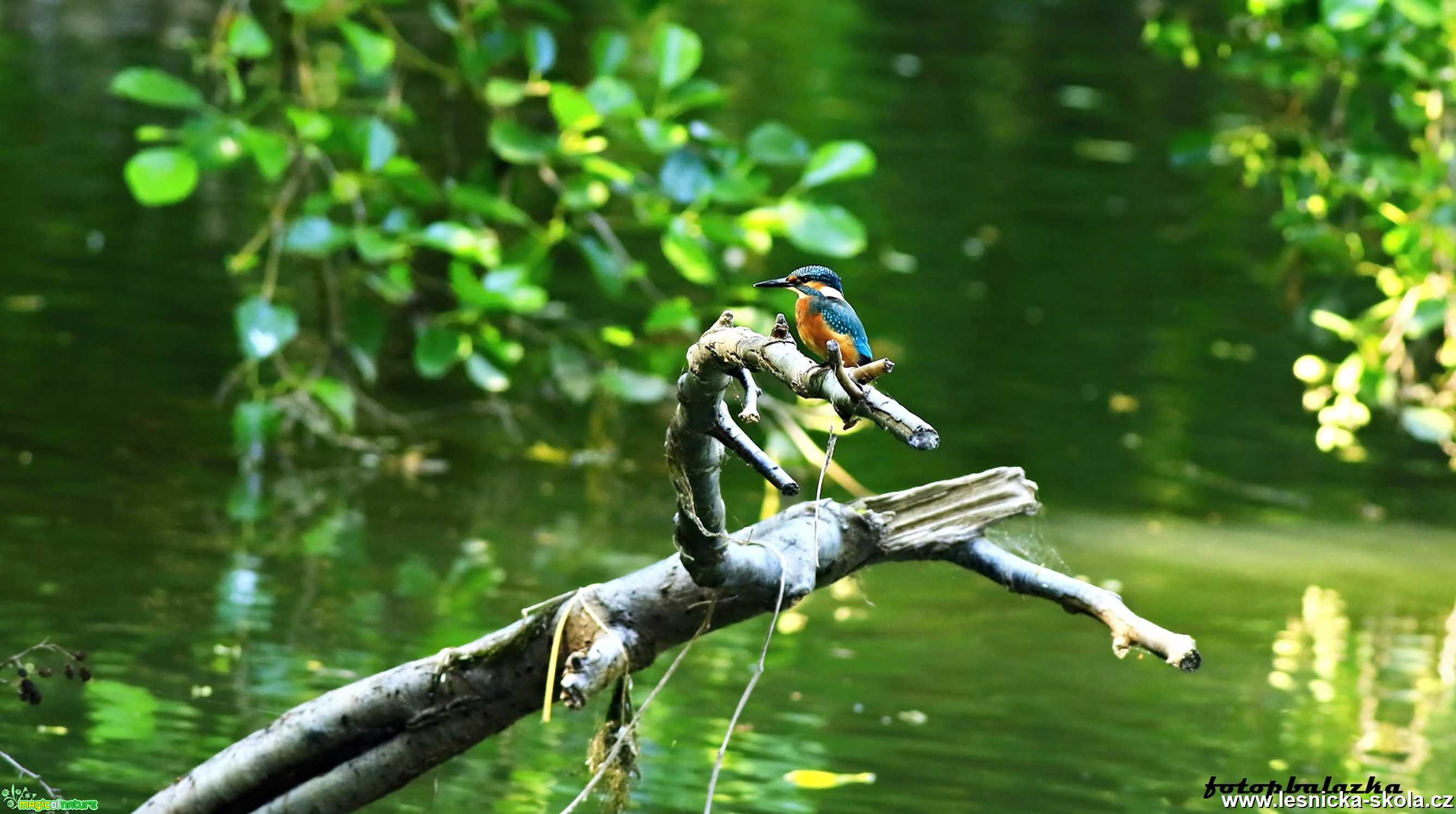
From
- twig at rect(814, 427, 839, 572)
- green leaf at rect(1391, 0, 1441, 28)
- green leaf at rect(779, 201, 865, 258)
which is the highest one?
green leaf at rect(1391, 0, 1441, 28)

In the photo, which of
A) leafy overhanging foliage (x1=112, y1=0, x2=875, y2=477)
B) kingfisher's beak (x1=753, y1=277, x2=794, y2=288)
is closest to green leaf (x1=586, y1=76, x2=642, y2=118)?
leafy overhanging foliage (x1=112, y1=0, x2=875, y2=477)

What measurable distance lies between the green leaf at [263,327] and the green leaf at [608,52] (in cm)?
115

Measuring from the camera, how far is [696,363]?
2482 mm

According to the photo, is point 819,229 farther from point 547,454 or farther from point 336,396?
point 547,454

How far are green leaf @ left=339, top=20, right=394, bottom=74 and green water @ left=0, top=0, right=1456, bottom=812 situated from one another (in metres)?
1.38

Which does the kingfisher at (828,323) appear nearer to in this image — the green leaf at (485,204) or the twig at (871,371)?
the twig at (871,371)

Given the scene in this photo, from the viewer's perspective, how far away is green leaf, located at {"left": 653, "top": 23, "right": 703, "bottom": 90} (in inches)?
187

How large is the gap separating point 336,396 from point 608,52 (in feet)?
4.37

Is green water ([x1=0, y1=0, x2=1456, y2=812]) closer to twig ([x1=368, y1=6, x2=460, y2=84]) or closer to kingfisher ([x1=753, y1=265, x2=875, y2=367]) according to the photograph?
kingfisher ([x1=753, y1=265, x2=875, y2=367])

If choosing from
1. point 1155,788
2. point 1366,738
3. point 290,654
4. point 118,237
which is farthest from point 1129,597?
point 118,237

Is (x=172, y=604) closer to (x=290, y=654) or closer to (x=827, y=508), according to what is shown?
(x=290, y=654)

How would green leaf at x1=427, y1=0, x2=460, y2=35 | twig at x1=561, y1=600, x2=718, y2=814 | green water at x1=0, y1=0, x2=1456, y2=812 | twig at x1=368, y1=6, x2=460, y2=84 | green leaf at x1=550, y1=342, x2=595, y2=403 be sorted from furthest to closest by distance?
green leaf at x1=550, y1=342, x2=595, y2=403
twig at x1=368, y1=6, x2=460, y2=84
green leaf at x1=427, y1=0, x2=460, y2=35
green water at x1=0, y1=0, x2=1456, y2=812
twig at x1=561, y1=600, x2=718, y2=814

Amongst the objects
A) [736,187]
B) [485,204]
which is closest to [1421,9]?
[736,187]

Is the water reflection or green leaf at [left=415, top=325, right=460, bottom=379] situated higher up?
green leaf at [left=415, top=325, right=460, bottom=379]
